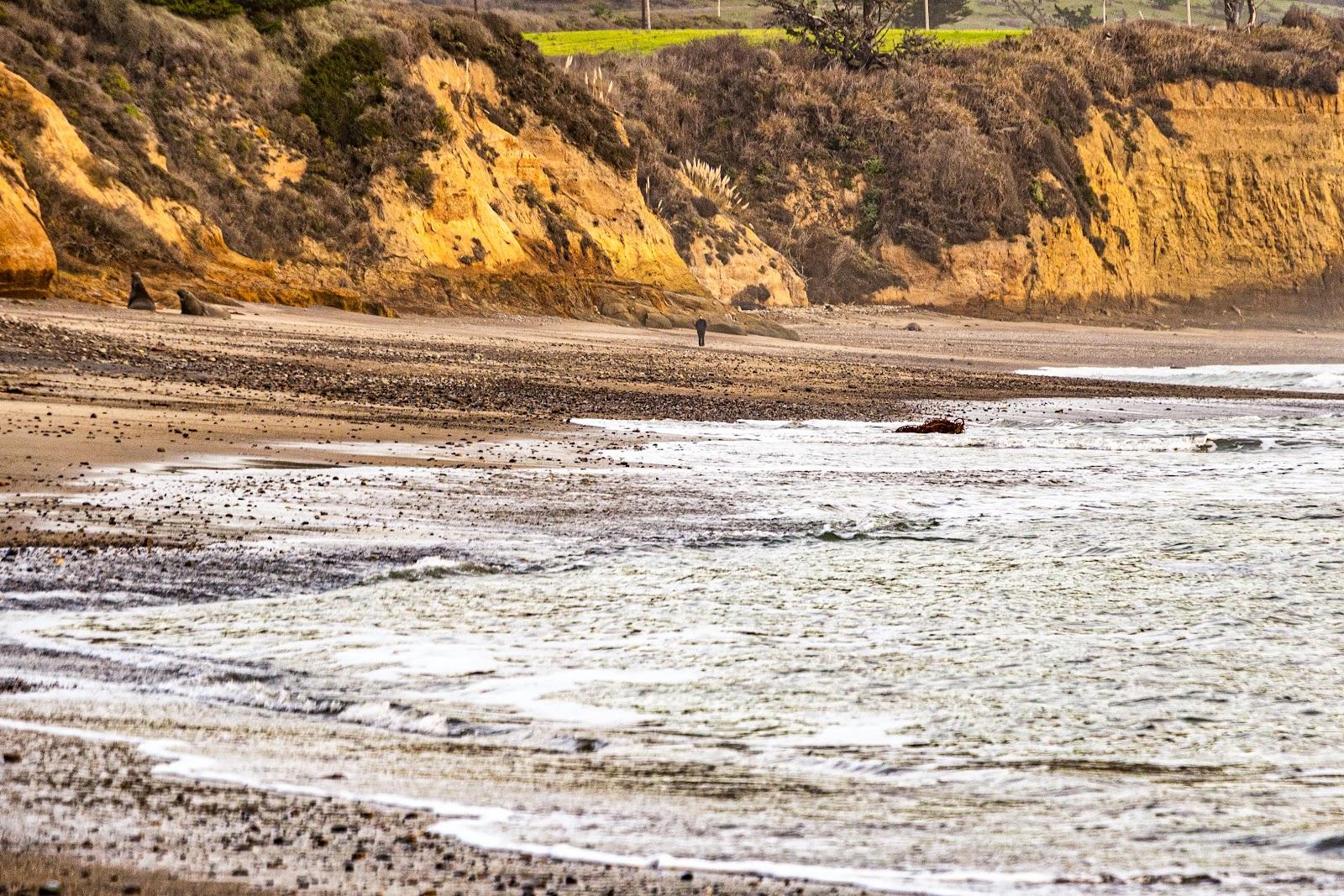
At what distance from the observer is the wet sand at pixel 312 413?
2795mm

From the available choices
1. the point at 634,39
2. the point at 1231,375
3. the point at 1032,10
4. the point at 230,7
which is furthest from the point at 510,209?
the point at 1032,10

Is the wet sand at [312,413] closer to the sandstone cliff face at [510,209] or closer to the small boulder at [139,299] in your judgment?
the small boulder at [139,299]

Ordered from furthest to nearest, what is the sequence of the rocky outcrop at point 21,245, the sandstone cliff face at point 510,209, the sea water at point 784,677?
the sandstone cliff face at point 510,209 → the rocky outcrop at point 21,245 → the sea water at point 784,677

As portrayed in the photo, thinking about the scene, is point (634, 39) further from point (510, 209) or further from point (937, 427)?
point (937, 427)

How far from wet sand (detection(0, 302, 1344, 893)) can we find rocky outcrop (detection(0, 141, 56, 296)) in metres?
0.34

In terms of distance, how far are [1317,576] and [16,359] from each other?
1007 centimetres

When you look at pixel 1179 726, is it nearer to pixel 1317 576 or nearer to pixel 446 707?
pixel 446 707

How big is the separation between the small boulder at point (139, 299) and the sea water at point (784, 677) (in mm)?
10319

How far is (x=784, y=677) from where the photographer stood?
4730mm

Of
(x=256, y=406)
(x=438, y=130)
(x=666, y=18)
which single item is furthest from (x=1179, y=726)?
(x=666, y=18)

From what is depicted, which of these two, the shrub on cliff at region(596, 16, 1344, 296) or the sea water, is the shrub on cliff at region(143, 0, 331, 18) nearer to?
the shrub on cliff at region(596, 16, 1344, 296)

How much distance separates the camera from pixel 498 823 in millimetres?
3143

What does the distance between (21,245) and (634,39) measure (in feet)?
156

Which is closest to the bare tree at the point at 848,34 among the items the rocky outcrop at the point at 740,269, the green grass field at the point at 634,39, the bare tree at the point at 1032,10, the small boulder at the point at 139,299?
the green grass field at the point at 634,39
